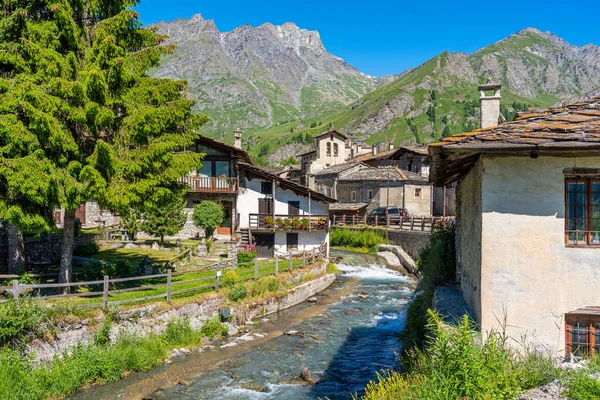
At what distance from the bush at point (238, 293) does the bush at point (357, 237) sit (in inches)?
988

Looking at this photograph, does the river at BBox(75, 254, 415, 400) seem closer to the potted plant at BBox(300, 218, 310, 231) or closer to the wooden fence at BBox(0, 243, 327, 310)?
the wooden fence at BBox(0, 243, 327, 310)

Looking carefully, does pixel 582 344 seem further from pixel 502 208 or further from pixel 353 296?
pixel 353 296

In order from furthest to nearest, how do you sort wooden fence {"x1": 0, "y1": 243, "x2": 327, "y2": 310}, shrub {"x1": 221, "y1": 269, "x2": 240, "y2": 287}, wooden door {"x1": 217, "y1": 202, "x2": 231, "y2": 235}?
wooden door {"x1": 217, "y1": 202, "x2": 231, "y2": 235} < shrub {"x1": 221, "y1": 269, "x2": 240, "y2": 287} < wooden fence {"x1": 0, "y1": 243, "x2": 327, "y2": 310}

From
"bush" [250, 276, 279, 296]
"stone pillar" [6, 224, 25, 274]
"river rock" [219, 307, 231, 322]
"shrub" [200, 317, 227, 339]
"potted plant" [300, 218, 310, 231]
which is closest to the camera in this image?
"shrub" [200, 317, 227, 339]

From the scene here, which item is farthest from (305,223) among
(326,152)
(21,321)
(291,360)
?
(326,152)

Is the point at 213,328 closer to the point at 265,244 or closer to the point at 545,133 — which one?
the point at 545,133

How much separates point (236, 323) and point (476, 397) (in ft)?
43.3

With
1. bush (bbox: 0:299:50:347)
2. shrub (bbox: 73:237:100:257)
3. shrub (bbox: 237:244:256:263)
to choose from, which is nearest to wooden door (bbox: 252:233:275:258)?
shrub (bbox: 237:244:256:263)

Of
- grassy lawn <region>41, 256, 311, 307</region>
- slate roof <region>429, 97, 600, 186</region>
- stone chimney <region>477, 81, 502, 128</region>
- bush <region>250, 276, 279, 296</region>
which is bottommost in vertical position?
bush <region>250, 276, 279, 296</region>

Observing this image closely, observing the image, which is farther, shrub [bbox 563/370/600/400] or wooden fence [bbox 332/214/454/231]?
wooden fence [bbox 332/214/454/231]

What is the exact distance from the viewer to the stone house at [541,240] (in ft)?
26.8

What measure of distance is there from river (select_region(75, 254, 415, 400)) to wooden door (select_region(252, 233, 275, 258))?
1036 cm

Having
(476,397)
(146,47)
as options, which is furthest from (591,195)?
(146,47)

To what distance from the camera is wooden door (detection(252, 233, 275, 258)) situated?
108ft
